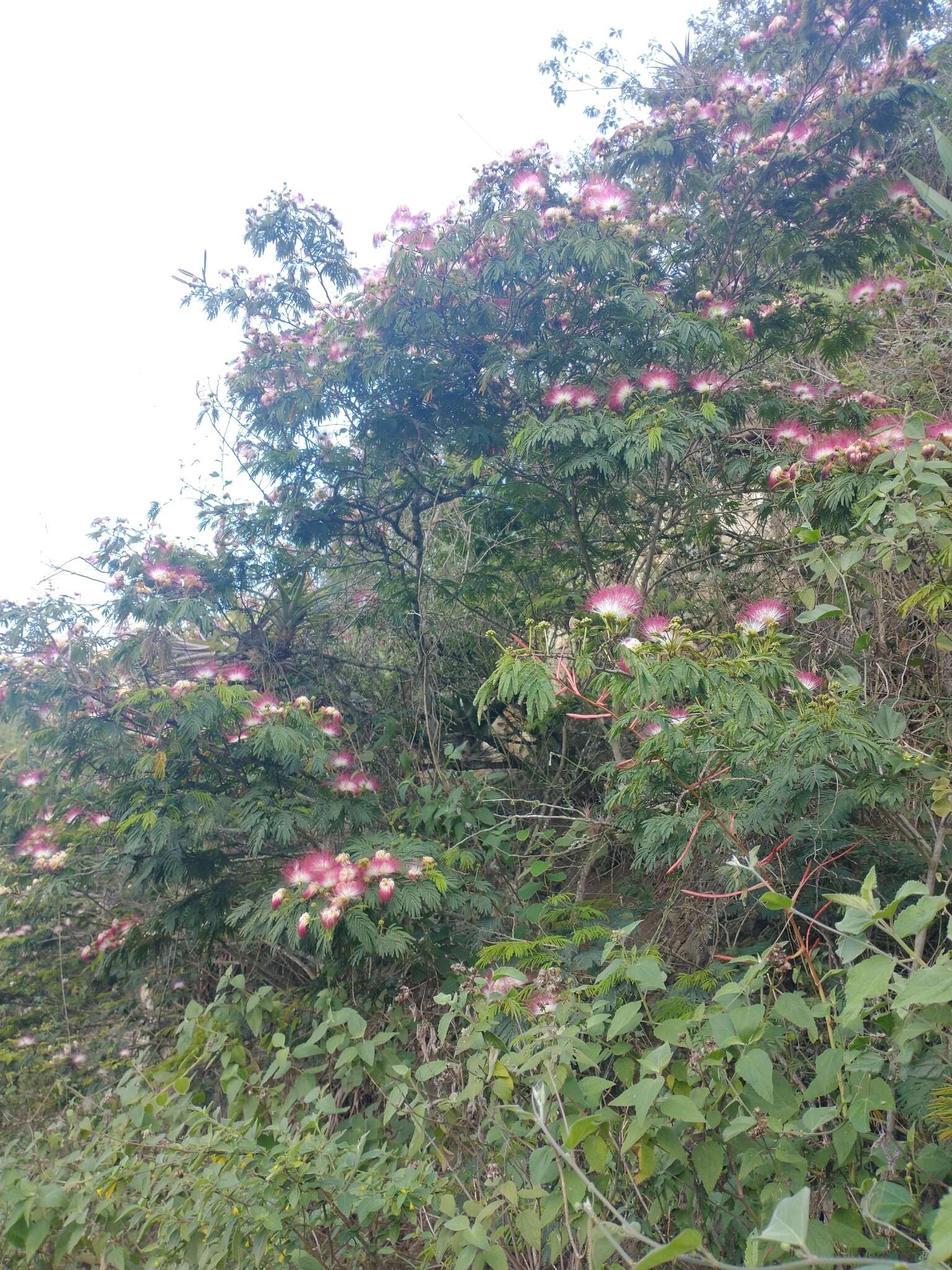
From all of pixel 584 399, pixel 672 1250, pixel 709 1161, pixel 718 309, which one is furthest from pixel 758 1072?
pixel 718 309

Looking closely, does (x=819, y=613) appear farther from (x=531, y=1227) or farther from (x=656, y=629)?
(x=531, y=1227)

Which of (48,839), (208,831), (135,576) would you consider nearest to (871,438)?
(208,831)

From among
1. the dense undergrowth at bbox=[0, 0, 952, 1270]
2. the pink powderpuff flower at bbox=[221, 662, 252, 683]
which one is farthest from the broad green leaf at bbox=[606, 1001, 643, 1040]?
the pink powderpuff flower at bbox=[221, 662, 252, 683]

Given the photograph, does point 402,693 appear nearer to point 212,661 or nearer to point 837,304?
point 212,661

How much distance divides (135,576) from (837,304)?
12.4ft

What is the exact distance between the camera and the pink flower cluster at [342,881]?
2.57 meters

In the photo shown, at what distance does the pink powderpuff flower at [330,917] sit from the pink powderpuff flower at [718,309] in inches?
114

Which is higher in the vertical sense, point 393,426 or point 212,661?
point 393,426

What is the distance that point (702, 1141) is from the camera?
1.52 m

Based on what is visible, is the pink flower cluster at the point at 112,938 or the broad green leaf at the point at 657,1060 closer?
the broad green leaf at the point at 657,1060

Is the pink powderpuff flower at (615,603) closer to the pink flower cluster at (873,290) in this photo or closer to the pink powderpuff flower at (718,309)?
the pink powderpuff flower at (718,309)

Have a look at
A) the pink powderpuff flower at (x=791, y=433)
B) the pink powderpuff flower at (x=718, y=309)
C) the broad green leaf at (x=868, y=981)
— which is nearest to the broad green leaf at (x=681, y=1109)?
the broad green leaf at (x=868, y=981)

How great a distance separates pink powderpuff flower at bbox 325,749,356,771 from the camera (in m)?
3.54

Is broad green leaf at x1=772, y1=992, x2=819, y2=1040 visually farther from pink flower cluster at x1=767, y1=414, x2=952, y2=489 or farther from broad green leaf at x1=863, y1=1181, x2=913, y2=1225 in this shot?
pink flower cluster at x1=767, y1=414, x2=952, y2=489
